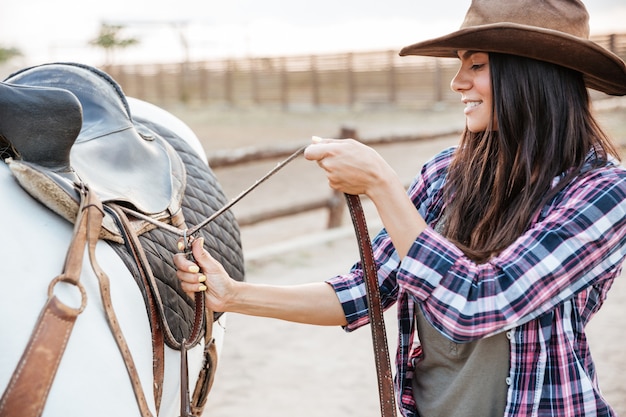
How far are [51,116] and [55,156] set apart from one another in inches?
2.8

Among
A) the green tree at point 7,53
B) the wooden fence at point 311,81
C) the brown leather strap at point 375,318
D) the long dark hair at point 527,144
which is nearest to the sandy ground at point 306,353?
the brown leather strap at point 375,318

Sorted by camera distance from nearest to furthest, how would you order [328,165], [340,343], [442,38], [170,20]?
1. [328,165]
2. [442,38]
3. [340,343]
4. [170,20]

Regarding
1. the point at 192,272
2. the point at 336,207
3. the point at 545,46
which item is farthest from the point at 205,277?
the point at 336,207

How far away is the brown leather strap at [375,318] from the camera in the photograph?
1.35 meters

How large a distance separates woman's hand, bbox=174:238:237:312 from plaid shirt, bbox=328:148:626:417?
0.38 meters

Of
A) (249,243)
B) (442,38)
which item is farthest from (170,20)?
(442,38)

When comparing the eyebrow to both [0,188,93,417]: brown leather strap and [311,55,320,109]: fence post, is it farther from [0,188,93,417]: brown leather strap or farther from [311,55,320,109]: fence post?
[311,55,320,109]: fence post

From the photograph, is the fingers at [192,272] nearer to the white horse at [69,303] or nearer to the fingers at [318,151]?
the white horse at [69,303]

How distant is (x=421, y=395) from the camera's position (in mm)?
1454

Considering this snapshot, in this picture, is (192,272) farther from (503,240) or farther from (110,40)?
(110,40)

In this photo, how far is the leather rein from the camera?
0.98 metres

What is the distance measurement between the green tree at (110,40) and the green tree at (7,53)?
14321mm

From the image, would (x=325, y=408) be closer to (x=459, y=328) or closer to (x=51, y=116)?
(x=459, y=328)

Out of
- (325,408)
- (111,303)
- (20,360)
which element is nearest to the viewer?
(20,360)
